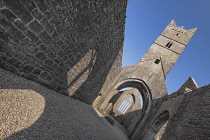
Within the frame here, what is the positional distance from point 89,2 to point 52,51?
1708mm

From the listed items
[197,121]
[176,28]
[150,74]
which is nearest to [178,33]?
[176,28]

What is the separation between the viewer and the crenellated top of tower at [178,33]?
13.7m

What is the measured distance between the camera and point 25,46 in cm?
252

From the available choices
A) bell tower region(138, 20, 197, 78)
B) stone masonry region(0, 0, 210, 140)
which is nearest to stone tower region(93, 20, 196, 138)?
bell tower region(138, 20, 197, 78)

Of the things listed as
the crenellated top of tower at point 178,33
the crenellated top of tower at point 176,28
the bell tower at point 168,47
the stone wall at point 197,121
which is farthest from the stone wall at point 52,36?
the crenellated top of tower at point 176,28

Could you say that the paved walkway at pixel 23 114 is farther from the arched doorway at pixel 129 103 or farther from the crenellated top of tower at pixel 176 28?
the crenellated top of tower at pixel 176 28

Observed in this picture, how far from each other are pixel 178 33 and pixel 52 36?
15.7 m

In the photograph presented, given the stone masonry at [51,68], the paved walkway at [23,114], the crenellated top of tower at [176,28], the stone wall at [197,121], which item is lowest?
the paved walkway at [23,114]

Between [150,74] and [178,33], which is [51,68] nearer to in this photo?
[150,74]

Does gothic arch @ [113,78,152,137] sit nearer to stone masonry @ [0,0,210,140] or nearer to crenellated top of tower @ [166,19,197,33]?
stone masonry @ [0,0,210,140]

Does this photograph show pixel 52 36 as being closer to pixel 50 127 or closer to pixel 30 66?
pixel 30 66

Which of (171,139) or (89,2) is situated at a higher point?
(89,2)

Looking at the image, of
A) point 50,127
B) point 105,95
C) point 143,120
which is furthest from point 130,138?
point 50,127

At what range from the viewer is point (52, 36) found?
2893 mm
